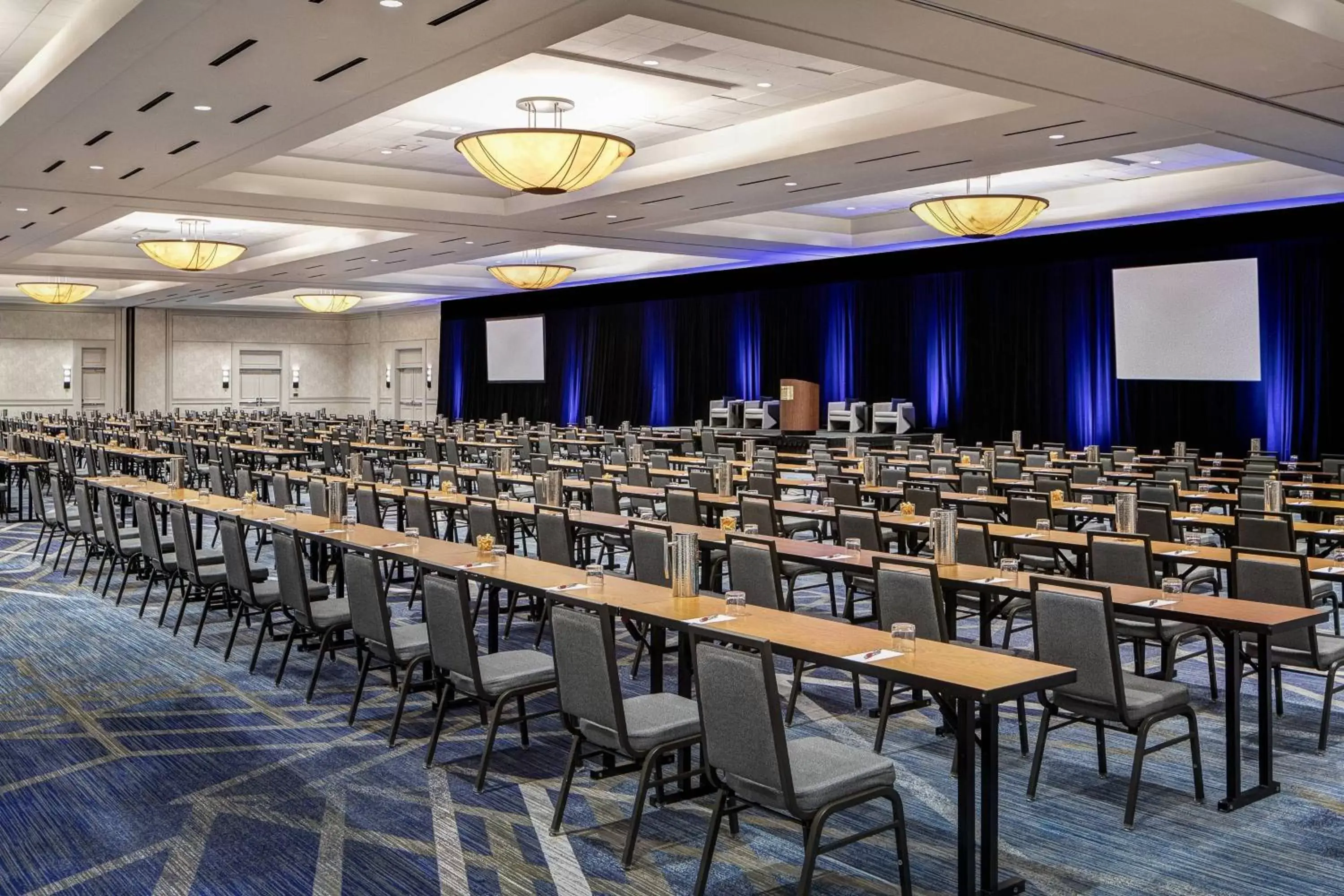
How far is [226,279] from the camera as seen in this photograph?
76.4 ft

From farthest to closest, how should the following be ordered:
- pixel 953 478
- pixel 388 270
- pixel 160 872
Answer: pixel 388 270 < pixel 953 478 < pixel 160 872

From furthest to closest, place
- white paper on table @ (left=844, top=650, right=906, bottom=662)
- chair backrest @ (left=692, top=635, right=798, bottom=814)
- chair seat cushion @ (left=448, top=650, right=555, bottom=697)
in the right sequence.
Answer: chair seat cushion @ (left=448, top=650, right=555, bottom=697)
white paper on table @ (left=844, top=650, right=906, bottom=662)
chair backrest @ (left=692, top=635, right=798, bottom=814)

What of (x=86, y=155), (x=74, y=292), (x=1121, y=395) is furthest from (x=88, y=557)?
(x=74, y=292)

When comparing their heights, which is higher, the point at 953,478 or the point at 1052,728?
the point at 953,478

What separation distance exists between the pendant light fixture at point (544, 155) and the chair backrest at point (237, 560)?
3.61 metres

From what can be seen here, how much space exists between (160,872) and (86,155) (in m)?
8.49

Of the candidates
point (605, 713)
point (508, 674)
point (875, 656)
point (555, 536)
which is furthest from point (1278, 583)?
point (555, 536)

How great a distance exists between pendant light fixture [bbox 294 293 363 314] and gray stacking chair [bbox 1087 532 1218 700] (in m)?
22.6

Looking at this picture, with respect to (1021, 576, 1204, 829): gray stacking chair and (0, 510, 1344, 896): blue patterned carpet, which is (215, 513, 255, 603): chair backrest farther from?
(1021, 576, 1204, 829): gray stacking chair

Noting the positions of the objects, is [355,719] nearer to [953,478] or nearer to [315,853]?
[315,853]

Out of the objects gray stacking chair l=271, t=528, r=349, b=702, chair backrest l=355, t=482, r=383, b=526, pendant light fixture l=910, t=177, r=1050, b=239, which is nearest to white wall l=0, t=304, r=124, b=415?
chair backrest l=355, t=482, r=383, b=526

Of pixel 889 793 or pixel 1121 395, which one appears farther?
pixel 1121 395

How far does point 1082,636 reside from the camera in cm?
453

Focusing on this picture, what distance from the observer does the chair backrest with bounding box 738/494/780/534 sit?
27.5 feet
